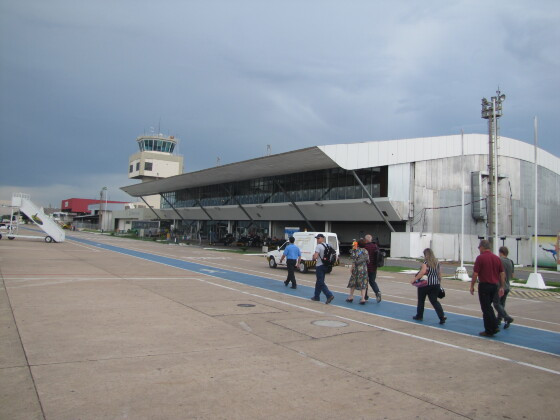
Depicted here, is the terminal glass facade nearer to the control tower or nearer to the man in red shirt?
the man in red shirt

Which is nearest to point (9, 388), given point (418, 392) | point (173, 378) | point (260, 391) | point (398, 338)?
point (173, 378)

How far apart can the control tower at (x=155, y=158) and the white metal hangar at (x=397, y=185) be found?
43.3 meters

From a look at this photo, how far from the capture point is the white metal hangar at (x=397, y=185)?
117 feet

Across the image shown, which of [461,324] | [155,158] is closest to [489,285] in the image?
[461,324]

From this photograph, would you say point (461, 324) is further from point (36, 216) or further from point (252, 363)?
point (36, 216)

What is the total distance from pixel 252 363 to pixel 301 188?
3893 cm

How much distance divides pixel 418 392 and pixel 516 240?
35266mm

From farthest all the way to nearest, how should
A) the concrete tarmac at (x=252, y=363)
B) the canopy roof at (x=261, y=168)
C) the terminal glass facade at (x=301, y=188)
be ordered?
the terminal glass facade at (x=301, y=188)
the canopy roof at (x=261, y=168)
the concrete tarmac at (x=252, y=363)

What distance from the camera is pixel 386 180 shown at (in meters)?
36.1

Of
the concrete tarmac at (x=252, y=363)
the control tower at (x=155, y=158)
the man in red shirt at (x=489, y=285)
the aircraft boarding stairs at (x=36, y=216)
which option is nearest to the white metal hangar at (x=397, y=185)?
the aircraft boarding stairs at (x=36, y=216)

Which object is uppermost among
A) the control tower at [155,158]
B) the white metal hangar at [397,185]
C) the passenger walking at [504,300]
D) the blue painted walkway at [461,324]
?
the control tower at [155,158]

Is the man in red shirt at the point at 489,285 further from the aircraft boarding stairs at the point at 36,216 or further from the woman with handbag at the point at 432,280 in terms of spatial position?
the aircraft boarding stairs at the point at 36,216

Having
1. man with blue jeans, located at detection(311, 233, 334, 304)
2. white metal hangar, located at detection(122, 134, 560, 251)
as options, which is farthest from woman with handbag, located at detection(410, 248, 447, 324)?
white metal hangar, located at detection(122, 134, 560, 251)

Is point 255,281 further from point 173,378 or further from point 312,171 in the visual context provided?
point 312,171
